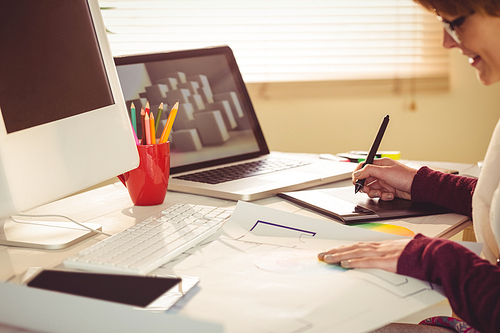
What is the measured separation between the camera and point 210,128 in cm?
128

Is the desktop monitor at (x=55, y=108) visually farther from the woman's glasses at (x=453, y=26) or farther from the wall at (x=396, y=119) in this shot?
the wall at (x=396, y=119)

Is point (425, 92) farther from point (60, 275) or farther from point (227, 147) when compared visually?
point (60, 275)

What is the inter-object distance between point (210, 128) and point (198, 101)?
0.08m

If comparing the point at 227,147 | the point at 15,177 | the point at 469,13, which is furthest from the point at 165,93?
the point at 469,13

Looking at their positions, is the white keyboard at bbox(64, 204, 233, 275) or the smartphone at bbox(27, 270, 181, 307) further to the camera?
the white keyboard at bbox(64, 204, 233, 275)

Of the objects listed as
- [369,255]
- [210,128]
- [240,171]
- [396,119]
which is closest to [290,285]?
[369,255]

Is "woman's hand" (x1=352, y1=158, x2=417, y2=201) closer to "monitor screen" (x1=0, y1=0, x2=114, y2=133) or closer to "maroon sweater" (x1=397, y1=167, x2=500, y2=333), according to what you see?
"maroon sweater" (x1=397, y1=167, x2=500, y2=333)

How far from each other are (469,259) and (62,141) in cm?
61

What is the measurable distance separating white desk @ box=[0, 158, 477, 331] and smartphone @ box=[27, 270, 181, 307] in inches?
4.3

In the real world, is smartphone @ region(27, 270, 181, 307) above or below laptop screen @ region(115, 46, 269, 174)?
below

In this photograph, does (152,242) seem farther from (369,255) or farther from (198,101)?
(198,101)

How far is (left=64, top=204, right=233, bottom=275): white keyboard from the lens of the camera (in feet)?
1.98

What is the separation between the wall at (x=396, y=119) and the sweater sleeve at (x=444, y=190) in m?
1.28

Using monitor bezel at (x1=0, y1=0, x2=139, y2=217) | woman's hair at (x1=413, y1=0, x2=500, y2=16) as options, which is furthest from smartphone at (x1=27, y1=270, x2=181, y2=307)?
woman's hair at (x1=413, y1=0, x2=500, y2=16)
